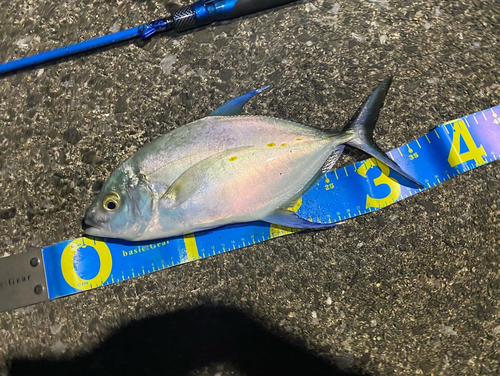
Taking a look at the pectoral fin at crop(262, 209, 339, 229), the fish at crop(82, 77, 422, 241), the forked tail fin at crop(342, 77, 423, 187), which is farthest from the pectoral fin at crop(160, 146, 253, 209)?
the forked tail fin at crop(342, 77, 423, 187)

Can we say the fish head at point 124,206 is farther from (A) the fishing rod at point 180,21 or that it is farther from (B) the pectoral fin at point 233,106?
(A) the fishing rod at point 180,21

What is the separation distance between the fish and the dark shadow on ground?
1.60ft

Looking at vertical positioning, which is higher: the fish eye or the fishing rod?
the fishing rod

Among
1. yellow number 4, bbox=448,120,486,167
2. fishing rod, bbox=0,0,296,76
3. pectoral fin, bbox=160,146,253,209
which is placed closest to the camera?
pectoral fin, bbox=160,146,253,209

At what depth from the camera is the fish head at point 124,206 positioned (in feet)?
4.55

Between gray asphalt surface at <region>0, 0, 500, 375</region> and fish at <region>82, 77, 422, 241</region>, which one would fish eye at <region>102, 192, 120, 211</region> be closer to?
fish at <region>82, 77, 422, 241</region>

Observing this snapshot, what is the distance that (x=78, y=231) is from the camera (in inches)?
65.4

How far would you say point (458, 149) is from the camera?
58.9 inches

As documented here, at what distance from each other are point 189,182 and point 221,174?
0.47 feet

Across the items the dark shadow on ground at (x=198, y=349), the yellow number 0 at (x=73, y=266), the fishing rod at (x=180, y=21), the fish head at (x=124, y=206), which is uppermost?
the fishing rod at (x=180, y=21)

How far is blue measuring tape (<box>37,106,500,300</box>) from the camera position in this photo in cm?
149

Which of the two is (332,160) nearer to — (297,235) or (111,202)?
(297,235)

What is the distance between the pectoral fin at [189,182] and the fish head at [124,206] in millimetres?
90

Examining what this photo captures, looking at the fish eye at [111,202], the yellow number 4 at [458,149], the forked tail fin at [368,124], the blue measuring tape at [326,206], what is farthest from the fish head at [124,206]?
the yellow number 4 at [458,149]
